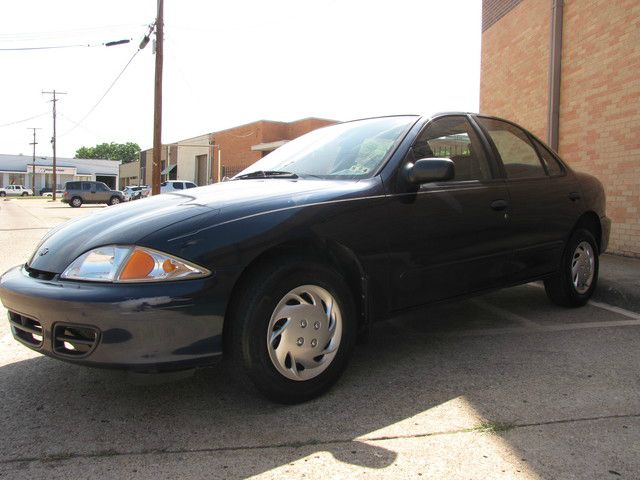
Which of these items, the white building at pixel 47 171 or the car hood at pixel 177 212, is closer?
the car hood at pixel 177 212

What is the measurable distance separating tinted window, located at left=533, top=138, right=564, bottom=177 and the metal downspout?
15.1 ft

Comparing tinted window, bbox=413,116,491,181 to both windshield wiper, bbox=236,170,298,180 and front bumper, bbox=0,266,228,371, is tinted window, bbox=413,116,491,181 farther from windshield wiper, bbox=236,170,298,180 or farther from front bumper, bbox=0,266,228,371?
front bumper, bbox=0,266,228,371

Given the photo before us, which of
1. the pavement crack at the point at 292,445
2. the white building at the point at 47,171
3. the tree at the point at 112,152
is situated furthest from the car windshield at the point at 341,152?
the tree at the point at 112,152

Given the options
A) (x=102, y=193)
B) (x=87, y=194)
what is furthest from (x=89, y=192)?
(x=102, y=193)

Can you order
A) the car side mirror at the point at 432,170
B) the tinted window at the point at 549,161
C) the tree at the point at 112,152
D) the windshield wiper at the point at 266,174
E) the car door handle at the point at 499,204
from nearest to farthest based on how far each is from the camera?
1. the car side mirror at the point at 432,170
2. the windshield wiper at the point at 266,174
3. the car door handle at the point at 499,204
4. the tinted window at the point at 549,161
5. the tree at the point at 112,152

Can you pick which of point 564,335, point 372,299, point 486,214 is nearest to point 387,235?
point 372,299

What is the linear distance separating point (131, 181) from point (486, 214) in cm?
8009

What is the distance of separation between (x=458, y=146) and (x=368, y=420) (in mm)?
2148

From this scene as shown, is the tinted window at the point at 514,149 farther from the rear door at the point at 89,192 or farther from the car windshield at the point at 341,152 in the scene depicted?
the rear door at the point at 89,192

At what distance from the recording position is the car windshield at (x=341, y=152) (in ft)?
11.3

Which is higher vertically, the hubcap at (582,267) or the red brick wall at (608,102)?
the red brick wall at (608,102)

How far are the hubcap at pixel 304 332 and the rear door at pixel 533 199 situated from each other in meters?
1.79

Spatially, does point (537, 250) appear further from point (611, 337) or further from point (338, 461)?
point (338, 461)

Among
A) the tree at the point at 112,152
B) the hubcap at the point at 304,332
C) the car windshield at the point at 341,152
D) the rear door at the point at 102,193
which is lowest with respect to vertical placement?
the hubcap at the point at 304,332
